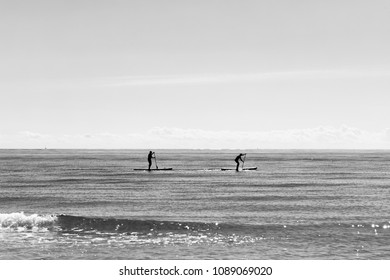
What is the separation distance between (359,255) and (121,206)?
21.9 metres

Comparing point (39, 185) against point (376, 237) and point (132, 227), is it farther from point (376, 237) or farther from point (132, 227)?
point (376, 237)

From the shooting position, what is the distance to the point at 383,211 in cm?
3662

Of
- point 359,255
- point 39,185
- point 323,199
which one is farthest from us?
point 39,185

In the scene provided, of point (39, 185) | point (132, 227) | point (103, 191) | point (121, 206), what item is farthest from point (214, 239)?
point (39, 185)

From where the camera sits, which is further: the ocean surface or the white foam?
the white foam

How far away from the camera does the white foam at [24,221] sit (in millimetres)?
29766

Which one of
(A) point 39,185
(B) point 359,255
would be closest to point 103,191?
(A) point 39,185

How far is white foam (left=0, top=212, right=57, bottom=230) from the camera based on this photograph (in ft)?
97.7

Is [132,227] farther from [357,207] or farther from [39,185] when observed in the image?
[39,185]

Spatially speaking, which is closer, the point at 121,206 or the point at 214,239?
the point at 214,239

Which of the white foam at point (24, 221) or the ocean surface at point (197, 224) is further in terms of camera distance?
the white foam at point (24, 221)

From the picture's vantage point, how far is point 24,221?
100 feet

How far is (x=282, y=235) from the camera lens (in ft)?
88.8

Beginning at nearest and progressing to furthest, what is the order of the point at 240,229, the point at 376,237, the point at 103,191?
the point at 376,237 → the point at 240,229 → the point at 103,191
